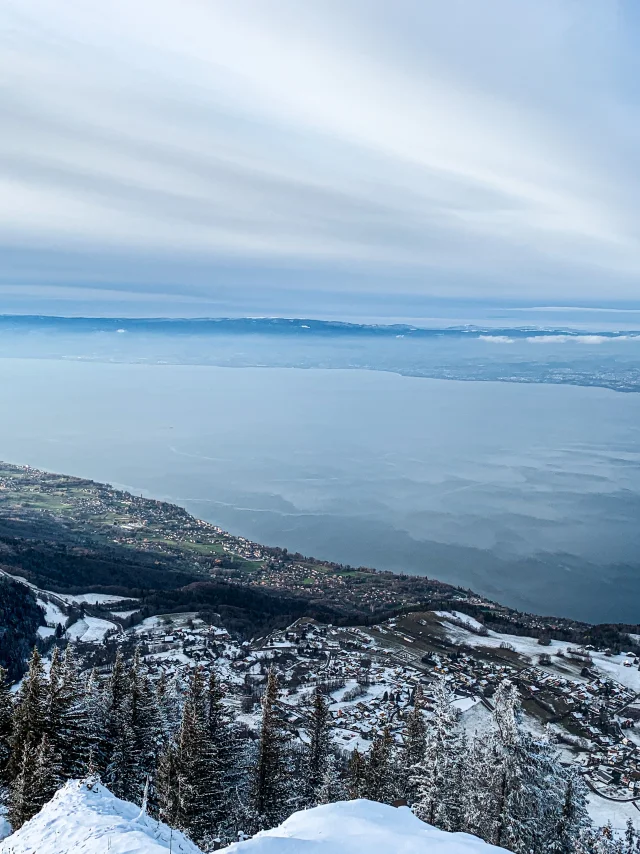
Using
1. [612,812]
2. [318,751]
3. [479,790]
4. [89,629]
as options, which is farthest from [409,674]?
[89,629]

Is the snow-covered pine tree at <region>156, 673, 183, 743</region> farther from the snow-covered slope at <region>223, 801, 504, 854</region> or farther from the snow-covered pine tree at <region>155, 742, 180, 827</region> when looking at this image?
the snow-covered slope at <region>223, 801, 504, 854</region>

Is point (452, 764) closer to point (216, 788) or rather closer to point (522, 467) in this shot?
point (216, 788)

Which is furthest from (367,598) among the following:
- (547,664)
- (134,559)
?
(134,559)

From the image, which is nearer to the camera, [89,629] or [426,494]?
[89,629]

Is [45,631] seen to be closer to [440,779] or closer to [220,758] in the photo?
[220,758]

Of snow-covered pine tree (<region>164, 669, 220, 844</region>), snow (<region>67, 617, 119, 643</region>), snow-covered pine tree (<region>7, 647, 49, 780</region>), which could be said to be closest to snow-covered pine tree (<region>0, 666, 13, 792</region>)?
snow-covered pine tree (<region>7, 647, 49, 780</region>)
